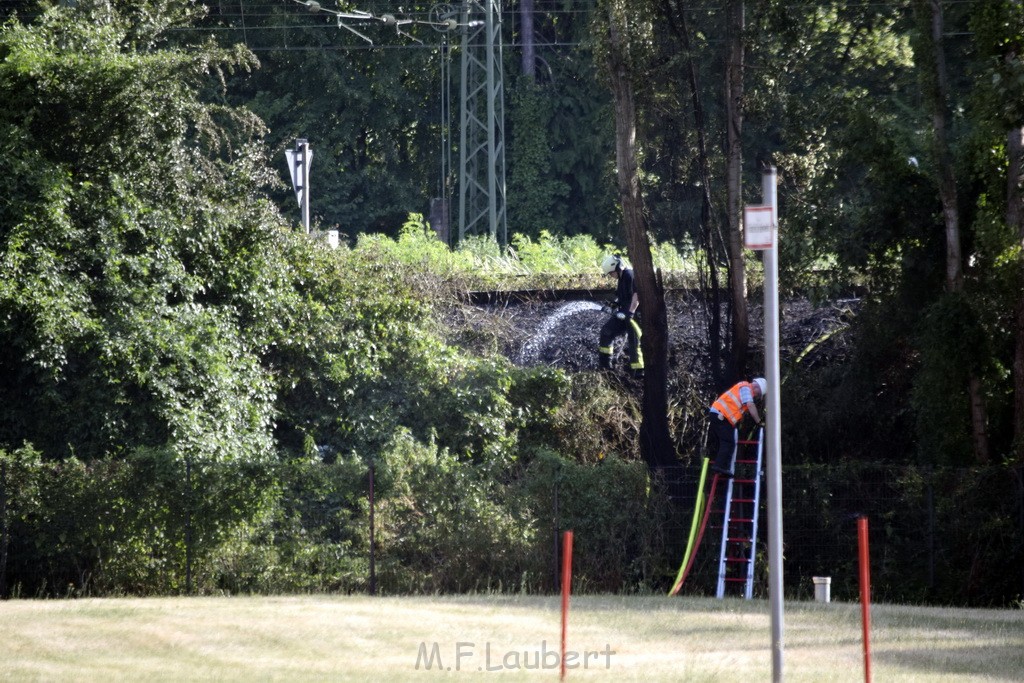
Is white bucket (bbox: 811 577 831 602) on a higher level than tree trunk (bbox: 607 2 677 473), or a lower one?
lower

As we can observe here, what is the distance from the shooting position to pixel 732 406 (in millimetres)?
20438

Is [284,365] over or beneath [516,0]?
beneath

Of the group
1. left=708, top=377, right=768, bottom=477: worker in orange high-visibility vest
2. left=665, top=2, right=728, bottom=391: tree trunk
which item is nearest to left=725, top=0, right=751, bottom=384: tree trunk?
left=665, top=2, right=728, bottom=391: tree trunk

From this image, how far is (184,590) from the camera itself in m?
18.2

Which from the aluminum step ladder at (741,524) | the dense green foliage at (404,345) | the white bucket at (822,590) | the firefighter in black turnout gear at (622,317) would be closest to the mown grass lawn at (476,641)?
the white bucket at (822,590)

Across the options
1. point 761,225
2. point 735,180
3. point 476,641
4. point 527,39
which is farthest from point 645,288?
point 527,39

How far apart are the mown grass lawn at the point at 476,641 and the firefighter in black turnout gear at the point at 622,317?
29.6ft

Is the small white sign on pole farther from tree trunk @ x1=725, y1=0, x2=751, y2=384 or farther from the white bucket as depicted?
tree trunk @ x1=725, y1=0, x2=751, y2=384

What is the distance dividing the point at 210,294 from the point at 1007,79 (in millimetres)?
12593

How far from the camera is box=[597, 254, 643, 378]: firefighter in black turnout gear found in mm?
24828

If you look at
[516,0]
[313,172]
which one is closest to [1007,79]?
[313,172]

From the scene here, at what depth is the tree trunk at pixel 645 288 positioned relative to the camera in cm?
2377

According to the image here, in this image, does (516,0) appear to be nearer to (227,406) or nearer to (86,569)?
(227,406)

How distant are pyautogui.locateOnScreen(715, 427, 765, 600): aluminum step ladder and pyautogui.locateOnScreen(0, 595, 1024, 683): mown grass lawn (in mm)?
2811
